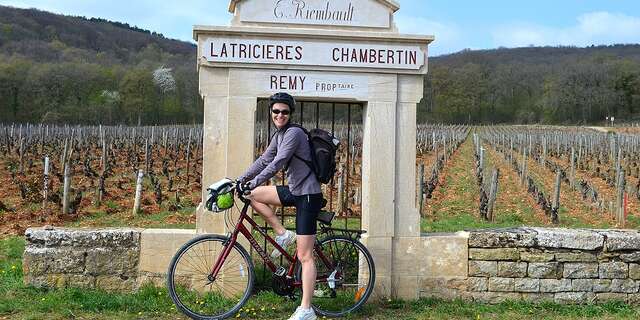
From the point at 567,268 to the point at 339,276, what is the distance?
85.2 inches


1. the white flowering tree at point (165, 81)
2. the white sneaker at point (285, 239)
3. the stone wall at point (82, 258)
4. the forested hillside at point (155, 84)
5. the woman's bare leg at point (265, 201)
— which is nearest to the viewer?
the woman's bare leg at point (265, 201)

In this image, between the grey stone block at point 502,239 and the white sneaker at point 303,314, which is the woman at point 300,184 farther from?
the grey stone block at point 502,239

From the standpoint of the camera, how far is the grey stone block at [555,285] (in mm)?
5746

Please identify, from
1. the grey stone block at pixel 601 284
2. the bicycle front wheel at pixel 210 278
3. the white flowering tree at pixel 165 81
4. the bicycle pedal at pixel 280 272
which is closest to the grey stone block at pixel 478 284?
the grey stone block at pixel 601 284

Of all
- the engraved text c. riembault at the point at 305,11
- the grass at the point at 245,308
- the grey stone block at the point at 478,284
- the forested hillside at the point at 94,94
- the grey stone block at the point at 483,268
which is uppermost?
the forested hillside at the point at 94,94

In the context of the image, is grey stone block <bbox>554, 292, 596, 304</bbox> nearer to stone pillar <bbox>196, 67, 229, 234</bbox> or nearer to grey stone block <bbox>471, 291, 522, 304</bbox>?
grey stone block <bbox>471, 291, 522, 304</bbox>

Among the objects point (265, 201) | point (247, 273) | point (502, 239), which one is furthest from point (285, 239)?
point (502, 239)

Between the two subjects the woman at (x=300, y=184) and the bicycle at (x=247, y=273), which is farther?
the bicycle at (x=247, y=273)

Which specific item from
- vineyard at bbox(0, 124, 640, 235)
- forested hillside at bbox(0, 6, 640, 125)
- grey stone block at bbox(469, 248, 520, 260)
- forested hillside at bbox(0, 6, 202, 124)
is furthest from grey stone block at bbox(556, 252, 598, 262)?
forested hillside at bbox(0, 6, 640, 125)

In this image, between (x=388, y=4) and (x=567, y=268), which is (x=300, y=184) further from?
(x=567, y=268)

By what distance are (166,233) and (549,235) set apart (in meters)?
3.54

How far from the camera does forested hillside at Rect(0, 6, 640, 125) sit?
215 ft

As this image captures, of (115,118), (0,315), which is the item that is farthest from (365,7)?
(115,118)

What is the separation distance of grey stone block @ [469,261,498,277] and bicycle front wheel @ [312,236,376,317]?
1025 millimetres
